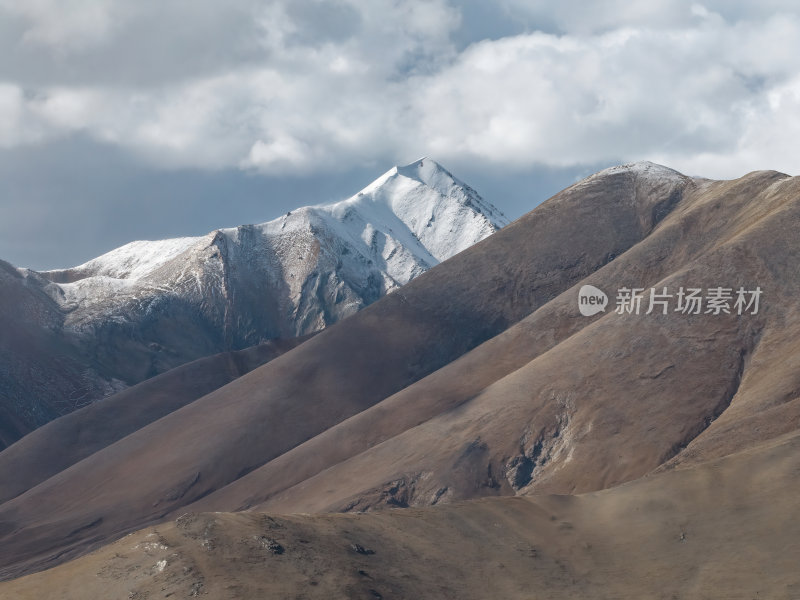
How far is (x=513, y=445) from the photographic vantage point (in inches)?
3221

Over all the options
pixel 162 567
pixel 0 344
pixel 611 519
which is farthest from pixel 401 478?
pixel 0 344

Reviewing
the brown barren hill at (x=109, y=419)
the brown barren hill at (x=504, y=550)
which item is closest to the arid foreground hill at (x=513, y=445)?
the brown barren hill at (x=504, y=550)

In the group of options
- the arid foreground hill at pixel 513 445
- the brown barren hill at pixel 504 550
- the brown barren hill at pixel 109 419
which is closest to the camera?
the brown barren hill at pixel 504 550

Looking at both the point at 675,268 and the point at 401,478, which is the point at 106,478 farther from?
the point at 675,268

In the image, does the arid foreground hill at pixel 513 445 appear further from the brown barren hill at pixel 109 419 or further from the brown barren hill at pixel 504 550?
the brown barren hill at pixel 109 419

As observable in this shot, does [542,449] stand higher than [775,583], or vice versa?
[542,449]

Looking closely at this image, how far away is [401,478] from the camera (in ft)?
266

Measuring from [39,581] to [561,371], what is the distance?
5513 cm

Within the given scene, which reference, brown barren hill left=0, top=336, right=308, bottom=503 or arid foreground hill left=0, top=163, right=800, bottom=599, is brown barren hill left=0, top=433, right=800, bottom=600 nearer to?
arid foreground hill left=0, top=163, right=800, bottom=599

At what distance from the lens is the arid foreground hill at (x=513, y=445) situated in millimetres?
45750

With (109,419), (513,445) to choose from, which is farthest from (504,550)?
(109,419)

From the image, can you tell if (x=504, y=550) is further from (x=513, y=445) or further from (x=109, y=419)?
(x=109, y=419)

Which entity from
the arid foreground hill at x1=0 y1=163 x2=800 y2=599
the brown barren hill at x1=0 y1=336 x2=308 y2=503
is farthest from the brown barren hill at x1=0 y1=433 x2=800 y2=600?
the brown barren hill at x1=0 y1=336 x2=308 y2=503

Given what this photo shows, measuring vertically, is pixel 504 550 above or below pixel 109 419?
below
